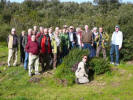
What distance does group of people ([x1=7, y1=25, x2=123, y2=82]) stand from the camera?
8.58 meters

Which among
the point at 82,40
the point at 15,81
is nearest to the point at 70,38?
the point at 82,40

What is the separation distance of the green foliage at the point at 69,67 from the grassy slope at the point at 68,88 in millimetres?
341

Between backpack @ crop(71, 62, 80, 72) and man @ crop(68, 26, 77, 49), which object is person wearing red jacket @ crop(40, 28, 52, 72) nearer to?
backpack @ crop(71, 62, 80, 72)

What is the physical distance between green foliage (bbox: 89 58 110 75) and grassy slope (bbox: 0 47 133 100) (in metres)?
0.22

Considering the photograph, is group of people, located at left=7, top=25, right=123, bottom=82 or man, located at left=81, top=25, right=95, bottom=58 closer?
group of people, located at left=7, top=25, right=123, bottom=82

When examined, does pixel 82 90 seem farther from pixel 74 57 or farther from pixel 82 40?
pixel 82 40

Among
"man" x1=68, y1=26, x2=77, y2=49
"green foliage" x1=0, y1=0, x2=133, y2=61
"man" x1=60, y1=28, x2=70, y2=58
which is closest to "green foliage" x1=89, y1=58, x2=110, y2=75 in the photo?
"man" x1=60, y1=28, x2=70, y2=58

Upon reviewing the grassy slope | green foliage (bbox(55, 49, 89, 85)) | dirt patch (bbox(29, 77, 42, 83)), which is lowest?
the grassy slope

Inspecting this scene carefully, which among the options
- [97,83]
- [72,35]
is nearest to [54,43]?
[72,35]

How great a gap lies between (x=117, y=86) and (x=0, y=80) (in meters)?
4.68

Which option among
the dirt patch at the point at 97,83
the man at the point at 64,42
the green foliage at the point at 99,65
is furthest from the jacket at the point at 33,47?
the dirt patch at the point at 97,83

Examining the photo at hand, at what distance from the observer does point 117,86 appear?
7.13 meters

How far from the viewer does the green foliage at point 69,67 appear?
7728 millimetres

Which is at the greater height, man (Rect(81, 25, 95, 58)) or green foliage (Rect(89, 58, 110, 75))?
man (Rect(81, 25, 95, 58))
